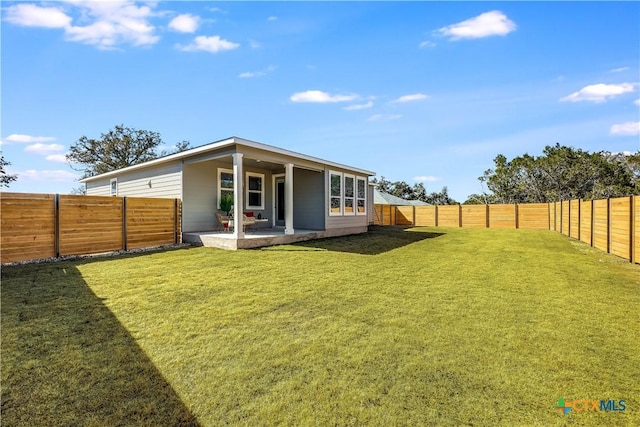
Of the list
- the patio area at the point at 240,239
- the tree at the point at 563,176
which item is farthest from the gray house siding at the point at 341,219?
the tree at the point at 563,176

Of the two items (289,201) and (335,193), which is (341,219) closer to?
(335,193)

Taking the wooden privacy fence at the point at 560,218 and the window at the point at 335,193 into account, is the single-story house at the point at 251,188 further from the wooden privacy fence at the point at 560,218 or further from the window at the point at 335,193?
the wooden privacy fence at the point at 560,218

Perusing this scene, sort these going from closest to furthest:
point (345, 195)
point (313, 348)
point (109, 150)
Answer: point (313, 348) → point (345, 195) → point (109, 150)

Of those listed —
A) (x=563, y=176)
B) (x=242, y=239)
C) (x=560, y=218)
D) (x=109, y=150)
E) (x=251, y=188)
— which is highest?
(x=109, y=150)

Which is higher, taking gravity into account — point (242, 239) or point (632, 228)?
point (632, 228)

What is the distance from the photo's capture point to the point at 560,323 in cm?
343

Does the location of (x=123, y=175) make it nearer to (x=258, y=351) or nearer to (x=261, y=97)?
(x=261, y=97)

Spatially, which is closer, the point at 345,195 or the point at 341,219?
the point at 341,219

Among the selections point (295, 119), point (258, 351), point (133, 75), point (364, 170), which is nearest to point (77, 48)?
point (133, 75)

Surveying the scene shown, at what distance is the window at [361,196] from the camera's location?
13.3 meters

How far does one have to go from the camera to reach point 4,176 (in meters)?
16.9

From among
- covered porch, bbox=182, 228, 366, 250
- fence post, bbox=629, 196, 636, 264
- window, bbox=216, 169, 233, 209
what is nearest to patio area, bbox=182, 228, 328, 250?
covered porch, bbox=182, 228, 366, 250

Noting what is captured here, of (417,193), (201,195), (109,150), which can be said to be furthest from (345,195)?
(417,193)

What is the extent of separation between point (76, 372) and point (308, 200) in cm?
984
